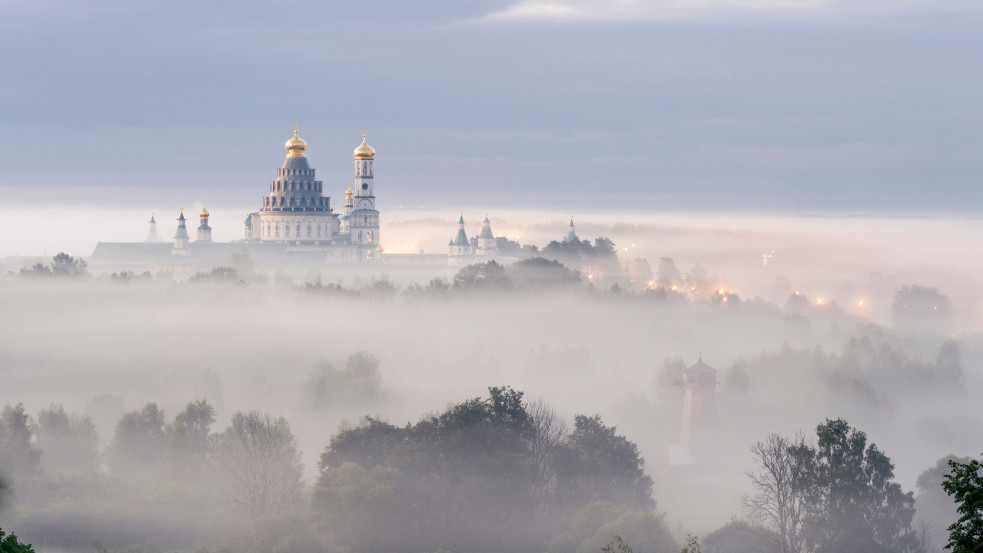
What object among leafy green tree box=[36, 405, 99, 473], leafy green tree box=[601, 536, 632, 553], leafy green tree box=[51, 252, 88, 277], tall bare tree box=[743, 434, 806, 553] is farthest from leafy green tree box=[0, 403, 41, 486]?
leafy green tree box=[51, 252, 88, 277]

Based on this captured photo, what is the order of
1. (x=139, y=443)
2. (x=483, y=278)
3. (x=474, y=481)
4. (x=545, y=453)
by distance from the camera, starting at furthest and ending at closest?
(x=483, y=278) < (x=139, y=443) < (x=545, y=453) < (x=474, y=481)

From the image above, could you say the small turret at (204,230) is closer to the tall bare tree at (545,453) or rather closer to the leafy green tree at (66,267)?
the leafy green tree at (66,267)

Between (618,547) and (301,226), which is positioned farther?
(301,226)

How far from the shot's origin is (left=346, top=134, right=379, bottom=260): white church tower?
6550 inches

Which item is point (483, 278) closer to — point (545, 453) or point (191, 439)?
point (191, 439)

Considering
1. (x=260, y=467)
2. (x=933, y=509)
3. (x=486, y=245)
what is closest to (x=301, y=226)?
(x=486, y=245)

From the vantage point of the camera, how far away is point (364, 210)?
6594 inches

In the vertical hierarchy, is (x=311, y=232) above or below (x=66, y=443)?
above

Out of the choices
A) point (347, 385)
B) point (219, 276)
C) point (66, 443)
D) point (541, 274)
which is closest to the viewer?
point (66, 443)

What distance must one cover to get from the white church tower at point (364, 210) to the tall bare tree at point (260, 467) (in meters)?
99.8

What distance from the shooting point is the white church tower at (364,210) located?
166375 mm

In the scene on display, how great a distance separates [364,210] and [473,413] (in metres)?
109

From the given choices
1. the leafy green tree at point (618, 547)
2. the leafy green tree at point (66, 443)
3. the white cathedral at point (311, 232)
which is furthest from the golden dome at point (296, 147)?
the leafy green tree at point (618, 547)

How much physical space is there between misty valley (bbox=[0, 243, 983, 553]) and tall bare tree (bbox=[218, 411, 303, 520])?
0.50 feet
